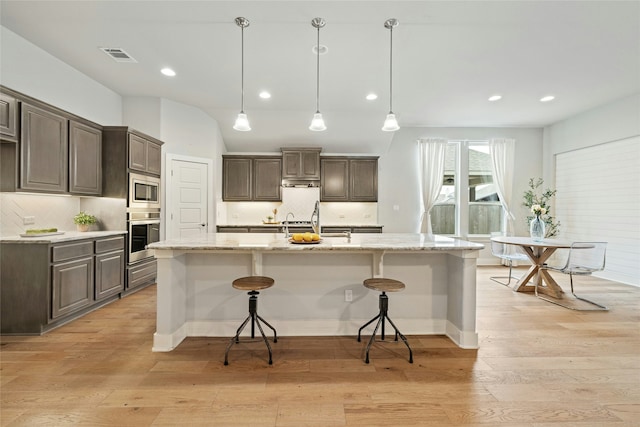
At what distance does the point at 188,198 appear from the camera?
202 inches

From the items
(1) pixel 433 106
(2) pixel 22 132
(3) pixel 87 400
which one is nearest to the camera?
(3) pixel 87 400

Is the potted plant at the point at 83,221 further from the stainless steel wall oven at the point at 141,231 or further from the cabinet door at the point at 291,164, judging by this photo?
the cabinet door at the point at 291,164

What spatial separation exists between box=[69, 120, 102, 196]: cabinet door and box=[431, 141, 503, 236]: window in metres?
6.14

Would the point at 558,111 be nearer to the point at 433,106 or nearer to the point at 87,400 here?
the point at 433,106

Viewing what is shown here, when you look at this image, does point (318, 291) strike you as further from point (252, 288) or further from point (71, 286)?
point (71, 286)

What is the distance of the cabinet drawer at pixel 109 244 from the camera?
11.1 feet

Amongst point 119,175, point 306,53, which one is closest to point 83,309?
point 119,175

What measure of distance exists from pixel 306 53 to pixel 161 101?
9.36 feet

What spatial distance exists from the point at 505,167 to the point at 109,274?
24.3 feet

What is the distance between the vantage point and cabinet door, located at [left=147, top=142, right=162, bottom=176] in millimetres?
4316

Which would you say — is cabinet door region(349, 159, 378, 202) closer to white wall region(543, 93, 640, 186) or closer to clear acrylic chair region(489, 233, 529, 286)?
clear acrylic chair region(489, 233, 529, 286)

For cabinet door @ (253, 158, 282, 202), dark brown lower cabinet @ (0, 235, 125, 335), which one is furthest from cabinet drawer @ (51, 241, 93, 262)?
cabinet door @ (253, 158, 282, 202)

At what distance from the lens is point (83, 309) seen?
10.6 feet

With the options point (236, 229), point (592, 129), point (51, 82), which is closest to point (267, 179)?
point (236, 229)
